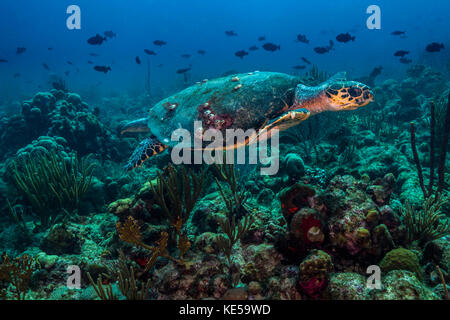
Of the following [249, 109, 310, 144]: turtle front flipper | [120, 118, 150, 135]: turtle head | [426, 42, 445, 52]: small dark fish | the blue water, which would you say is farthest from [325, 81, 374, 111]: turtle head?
the blue water

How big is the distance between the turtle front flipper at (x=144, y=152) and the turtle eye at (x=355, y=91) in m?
3.76

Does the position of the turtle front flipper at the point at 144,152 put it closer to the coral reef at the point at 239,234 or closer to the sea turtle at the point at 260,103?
the sea turtle at the point at 260,103

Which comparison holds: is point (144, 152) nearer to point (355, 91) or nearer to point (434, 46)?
point (355, 91)

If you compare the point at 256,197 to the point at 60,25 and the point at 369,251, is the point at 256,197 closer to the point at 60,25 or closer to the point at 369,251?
the point at 369,251

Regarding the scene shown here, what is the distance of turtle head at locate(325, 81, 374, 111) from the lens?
3709mm

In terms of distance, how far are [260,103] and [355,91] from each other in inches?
64.8

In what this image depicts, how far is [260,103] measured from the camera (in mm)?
3859

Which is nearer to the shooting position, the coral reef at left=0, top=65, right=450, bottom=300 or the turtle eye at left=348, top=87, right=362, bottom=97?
the coral reef at left=0, top=65, right=450, bottom=300

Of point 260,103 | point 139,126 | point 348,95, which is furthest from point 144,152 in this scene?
point 348,95

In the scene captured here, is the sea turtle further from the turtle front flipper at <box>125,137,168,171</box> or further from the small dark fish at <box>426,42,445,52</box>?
the small dark fish at <box>426,42,445,52</box>

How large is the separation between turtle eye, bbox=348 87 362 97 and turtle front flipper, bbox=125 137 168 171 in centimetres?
376

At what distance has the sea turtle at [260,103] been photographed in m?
3.77

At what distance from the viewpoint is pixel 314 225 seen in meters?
2.36
